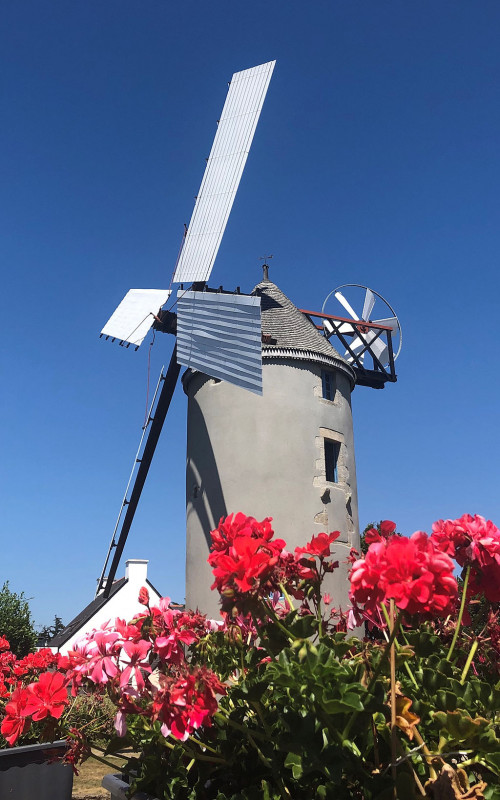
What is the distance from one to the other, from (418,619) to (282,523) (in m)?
11.4

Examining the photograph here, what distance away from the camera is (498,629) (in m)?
2.33

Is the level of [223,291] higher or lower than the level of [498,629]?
higher

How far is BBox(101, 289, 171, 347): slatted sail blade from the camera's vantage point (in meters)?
16.4

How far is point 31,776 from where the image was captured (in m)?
6.14

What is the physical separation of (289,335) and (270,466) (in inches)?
146

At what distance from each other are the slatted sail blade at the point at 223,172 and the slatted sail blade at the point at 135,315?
1.43 meters

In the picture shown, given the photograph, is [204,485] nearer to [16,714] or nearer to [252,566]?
[16,714]

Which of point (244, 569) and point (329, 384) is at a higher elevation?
point (329, 384)

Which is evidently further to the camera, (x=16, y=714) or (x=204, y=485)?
(x=204, y=485)

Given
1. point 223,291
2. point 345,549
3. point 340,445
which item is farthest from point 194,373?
point 345,549

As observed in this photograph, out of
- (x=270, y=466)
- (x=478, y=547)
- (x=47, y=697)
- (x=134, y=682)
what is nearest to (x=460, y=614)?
(x=478, y=547)

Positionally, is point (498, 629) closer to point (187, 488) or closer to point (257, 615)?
point (257, 615)

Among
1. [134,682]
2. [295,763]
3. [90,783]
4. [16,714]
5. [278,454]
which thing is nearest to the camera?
[295,763]

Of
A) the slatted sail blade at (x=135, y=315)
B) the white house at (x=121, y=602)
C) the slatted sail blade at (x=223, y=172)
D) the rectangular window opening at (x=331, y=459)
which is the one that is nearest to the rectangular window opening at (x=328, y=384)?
the rectangular window opening at (x=331, y=459)
